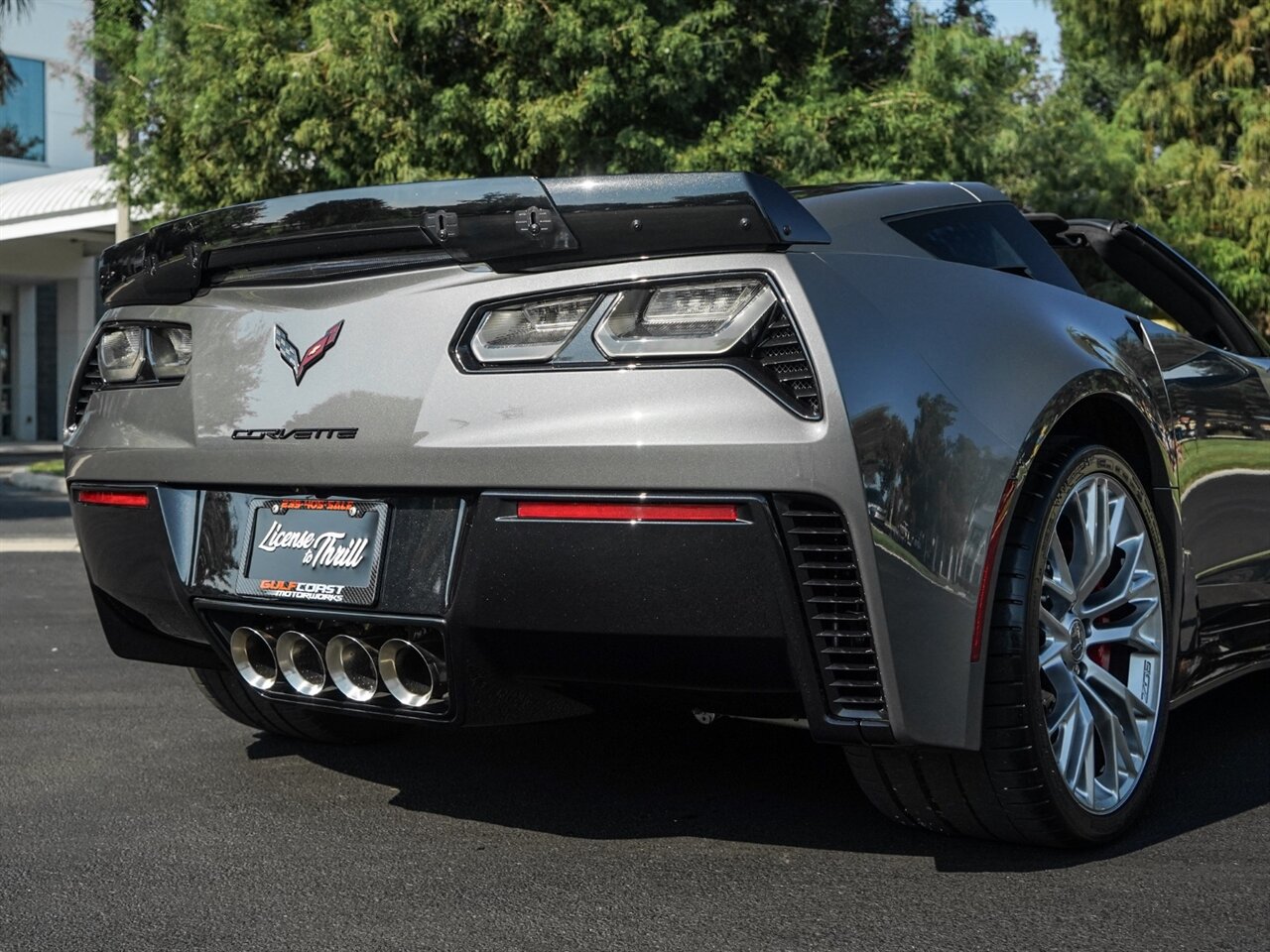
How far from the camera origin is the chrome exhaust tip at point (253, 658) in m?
3.03

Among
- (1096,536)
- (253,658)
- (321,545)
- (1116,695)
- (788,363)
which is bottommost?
(253,658)

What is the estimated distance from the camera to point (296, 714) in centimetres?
373

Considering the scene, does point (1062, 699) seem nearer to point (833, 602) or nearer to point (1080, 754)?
point (1080, 754)

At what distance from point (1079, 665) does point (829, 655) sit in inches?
28.4

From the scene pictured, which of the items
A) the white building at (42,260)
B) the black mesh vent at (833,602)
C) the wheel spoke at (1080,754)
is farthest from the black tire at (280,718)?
the white building at (42,260)

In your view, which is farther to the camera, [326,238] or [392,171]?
[392,171]

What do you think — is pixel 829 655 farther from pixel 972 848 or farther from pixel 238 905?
pixel 238 905

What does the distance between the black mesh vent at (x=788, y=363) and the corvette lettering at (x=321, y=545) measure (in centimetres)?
79

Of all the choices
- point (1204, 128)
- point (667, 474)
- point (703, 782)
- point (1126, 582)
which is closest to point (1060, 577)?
point (1126, 582)

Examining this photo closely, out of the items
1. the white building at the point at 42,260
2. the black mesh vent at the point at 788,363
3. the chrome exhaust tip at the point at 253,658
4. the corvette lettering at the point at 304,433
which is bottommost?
the white building at the point at 42,260

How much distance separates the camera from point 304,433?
2.86m

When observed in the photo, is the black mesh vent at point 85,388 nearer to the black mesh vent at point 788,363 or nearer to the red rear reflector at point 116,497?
Result: the red rear reflector at point 116,497

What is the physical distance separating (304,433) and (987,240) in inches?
56.2

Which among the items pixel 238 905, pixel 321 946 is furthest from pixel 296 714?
pixel 321 946
